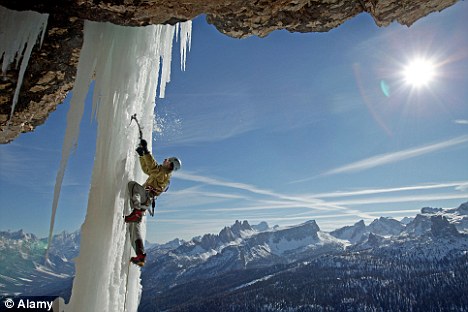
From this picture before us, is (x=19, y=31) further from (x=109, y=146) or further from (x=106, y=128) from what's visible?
(x=109, y=146)

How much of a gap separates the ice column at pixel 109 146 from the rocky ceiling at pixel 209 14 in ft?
1.45

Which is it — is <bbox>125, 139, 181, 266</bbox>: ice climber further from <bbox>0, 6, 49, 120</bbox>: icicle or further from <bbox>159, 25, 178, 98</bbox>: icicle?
<bbox>0, 6, 49, 120</bbox>: icicle

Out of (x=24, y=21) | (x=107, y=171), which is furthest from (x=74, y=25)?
(x=107, y=171)

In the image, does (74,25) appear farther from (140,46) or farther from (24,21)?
(140,46)

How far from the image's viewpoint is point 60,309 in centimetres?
509

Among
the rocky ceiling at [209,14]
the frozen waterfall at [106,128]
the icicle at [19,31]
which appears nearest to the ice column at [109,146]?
the frozen waterfall at [106,128]

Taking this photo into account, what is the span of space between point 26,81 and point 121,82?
6.19 feet

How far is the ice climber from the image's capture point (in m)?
5.94

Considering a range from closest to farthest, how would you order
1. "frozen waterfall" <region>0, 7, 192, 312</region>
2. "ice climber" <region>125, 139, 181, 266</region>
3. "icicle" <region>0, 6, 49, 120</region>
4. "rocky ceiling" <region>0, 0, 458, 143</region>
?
"rocky ceiling" <region>0, 0, 458, 143</region> < "icicle" <region>0, 6, 49, 120</region> < "frozen waterfall" <region>0, 7, 192, 312</region> < "ice climber" <region>125, 139, 181, 266</region>

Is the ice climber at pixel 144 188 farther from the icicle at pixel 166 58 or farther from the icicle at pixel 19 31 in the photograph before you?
the icicle at pixel 19 31

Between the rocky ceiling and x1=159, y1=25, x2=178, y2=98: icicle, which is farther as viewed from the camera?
x1=159, y1=25, x2=178, y2=98: icicle

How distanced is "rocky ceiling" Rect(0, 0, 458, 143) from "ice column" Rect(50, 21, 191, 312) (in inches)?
17.4

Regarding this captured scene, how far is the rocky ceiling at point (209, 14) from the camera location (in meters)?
4.46

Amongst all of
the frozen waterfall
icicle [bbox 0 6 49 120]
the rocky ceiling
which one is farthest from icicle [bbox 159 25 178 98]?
icicle [bbox 0 6 49 120]
